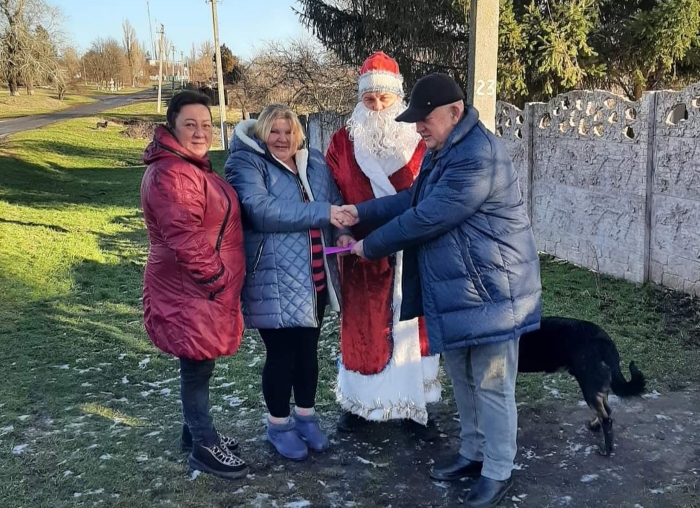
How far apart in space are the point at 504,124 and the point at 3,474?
272 inches

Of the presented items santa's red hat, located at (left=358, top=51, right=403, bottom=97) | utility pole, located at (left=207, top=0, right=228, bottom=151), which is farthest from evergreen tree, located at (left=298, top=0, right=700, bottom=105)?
utility pole, located at (left=207, top=0, right=228, bottom=151)

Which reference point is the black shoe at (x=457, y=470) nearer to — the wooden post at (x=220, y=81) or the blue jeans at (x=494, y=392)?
the blue jeans at (x=494, y=392)

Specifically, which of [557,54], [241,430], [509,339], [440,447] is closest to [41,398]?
[241,430]

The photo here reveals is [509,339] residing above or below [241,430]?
above

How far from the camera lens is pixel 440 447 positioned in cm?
347

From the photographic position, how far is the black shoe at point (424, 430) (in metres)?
3.55

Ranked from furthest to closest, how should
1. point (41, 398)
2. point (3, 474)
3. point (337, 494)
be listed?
point (41, 398), point (3, 474), point (337, 494)

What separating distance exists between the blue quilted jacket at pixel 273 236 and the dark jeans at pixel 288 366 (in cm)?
11

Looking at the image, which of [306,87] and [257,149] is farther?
[306,87]

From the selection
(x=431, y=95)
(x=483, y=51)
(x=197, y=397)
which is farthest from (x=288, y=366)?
(x=483, y=51)

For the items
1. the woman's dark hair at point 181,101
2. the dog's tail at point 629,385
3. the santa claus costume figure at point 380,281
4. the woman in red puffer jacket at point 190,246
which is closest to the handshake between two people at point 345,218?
the santa claus costume figure at point 380,281

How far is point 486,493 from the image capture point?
9.33 feet

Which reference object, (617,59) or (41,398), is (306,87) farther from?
(41,398)

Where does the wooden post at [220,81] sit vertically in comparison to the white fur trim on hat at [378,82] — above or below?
above
